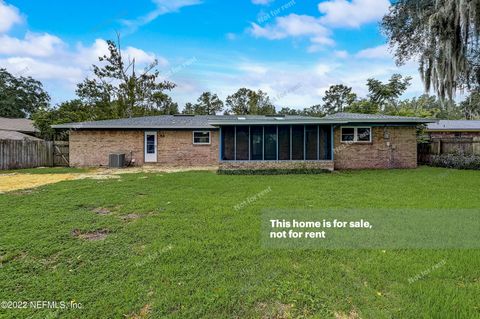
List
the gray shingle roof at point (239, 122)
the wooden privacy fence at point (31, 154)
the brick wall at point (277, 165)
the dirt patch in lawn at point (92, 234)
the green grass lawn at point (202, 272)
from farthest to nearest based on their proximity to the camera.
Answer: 1. the wooden privacy fence at point (31, 154)
2. the brick wall at point (277, 165)
3. the gray shingle roof at point (239, 122)
4. the dirt patch in lawn at point (92, 234)
5. the green grass lawn at point (202, 272)

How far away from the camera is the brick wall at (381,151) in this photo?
42.3 feet

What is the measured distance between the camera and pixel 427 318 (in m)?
2.11

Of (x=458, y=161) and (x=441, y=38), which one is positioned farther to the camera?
(x=458, y=161)

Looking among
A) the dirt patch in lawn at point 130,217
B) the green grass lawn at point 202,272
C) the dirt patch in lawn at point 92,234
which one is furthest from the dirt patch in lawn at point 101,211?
the dirt patch in lawn at point 92,234

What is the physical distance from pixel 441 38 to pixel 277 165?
26.5 ft

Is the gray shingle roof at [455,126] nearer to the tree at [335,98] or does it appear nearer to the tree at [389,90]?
the tree at [389,90]

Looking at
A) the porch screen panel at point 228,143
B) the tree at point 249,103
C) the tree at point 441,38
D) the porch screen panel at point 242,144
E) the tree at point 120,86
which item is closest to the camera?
the tree at point 441,38

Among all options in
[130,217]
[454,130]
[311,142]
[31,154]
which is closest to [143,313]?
[130,217]

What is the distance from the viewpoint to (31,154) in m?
13.8

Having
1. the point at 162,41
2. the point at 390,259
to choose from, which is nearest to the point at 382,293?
the point at 390,259

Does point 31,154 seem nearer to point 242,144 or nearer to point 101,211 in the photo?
point 242,144

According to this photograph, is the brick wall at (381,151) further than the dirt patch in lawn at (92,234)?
Yes

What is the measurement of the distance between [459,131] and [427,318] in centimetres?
2495

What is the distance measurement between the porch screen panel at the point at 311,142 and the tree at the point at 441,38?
512cm
